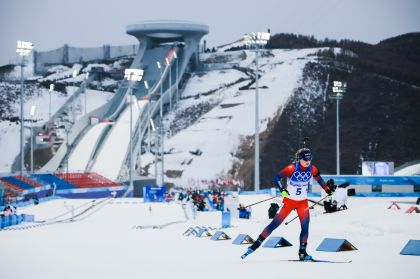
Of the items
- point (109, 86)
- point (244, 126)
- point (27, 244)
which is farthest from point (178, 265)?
point (109, 86)

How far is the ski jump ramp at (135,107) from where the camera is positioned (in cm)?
7875

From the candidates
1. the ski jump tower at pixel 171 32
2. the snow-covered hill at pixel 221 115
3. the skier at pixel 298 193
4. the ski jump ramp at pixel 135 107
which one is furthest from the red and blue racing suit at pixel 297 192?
the ski jump tower at pixel 171 32

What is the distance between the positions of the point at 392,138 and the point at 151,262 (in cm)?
7889

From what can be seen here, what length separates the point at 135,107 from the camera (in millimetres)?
94000

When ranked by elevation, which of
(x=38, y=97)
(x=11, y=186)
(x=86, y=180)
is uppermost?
(x=38, y=97)

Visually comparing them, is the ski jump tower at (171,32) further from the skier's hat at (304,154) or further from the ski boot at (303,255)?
the ski boot at (303,255)

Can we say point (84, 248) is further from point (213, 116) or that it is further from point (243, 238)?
point (213, 116)

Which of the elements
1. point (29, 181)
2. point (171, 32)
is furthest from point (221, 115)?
point (29, 181)

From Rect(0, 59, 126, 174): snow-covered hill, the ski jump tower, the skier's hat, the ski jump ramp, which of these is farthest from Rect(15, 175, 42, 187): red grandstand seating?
the ski jump tower

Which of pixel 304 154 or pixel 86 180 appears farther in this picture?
pixel 86 180

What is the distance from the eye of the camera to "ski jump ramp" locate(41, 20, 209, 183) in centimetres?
7875

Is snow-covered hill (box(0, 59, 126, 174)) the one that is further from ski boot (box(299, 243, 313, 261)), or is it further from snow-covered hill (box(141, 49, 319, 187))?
ski boot (box(299, 243, 313, 261))

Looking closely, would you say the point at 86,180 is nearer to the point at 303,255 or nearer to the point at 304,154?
the point at 303,255

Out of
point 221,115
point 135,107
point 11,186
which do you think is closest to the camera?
point 11,186
